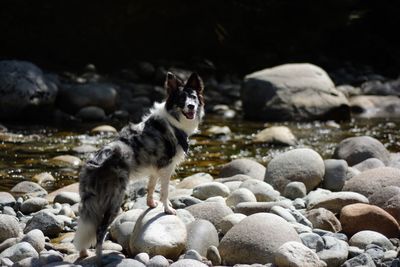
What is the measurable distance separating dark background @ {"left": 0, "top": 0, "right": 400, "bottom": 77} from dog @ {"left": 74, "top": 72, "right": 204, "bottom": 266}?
44.2ft

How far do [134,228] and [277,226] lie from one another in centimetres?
131

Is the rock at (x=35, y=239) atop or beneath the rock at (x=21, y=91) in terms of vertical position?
atop

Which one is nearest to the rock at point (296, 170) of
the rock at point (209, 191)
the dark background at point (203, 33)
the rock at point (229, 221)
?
the rock at point (209, 191)

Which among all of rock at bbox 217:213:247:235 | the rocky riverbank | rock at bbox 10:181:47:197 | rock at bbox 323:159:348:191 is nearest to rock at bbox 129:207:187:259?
the rocky riverbank

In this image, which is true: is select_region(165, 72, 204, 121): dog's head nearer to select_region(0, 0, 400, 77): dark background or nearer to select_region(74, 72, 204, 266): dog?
select_region(74, 72, 204, 266): dog

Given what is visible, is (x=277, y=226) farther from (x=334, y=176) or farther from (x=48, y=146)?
(x=48, y=146)

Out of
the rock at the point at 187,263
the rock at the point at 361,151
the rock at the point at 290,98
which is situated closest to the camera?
the rock at the point at 187,263

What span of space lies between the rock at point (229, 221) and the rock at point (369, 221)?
3.60 feet

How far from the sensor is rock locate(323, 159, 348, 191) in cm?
812

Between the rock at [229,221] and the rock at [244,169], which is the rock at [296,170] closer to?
the rock at [244,169]

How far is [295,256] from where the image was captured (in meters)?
5.23

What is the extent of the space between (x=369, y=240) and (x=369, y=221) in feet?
1.26

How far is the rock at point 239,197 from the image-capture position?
6.92 metres

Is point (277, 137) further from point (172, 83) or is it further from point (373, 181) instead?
point (172, 83)
